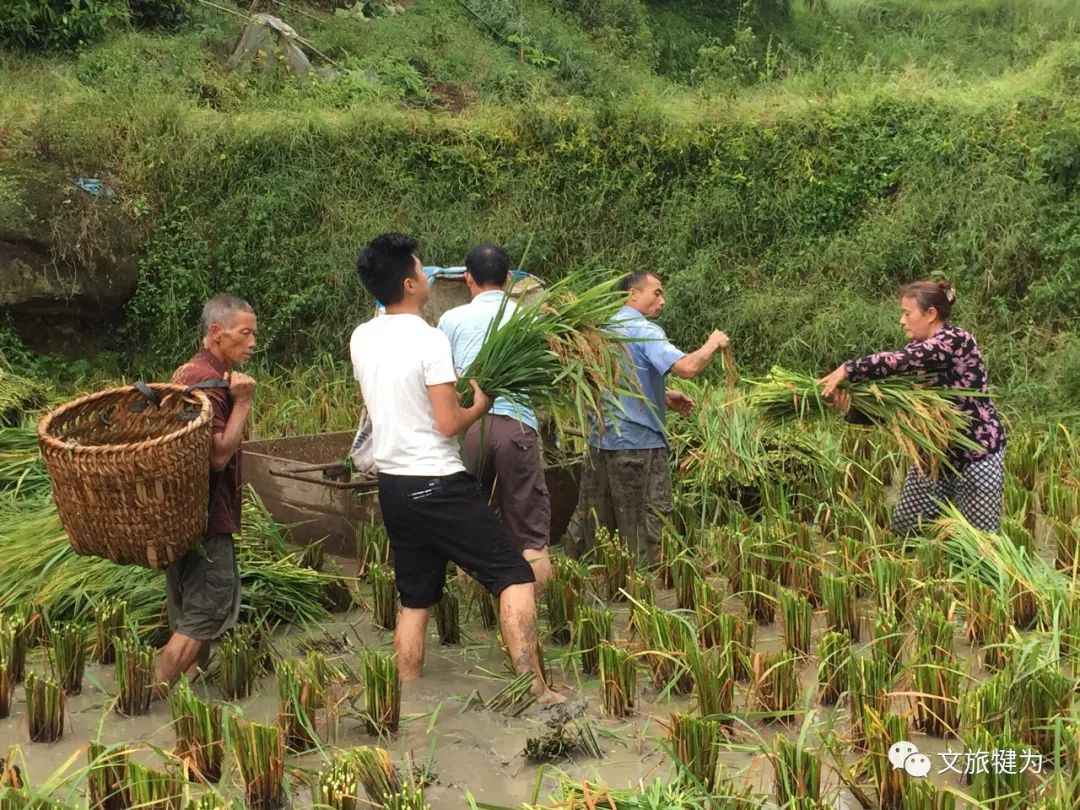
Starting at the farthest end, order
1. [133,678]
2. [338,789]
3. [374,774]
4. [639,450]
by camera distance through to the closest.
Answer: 1. [639,450]
2. [133,678]
3. [374,774]
4. [338,789]

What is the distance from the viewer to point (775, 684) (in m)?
4.08

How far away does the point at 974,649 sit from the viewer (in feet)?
15.1

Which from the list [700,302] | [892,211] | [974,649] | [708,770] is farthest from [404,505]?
[892,211]

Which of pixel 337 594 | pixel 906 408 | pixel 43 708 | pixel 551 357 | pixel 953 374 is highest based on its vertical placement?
pixel 551 357

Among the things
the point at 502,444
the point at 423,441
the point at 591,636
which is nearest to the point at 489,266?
the point at 502,444

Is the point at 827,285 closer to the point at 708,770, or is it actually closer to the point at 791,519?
the point at 791,519

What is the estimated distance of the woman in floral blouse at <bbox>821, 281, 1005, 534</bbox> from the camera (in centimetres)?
520

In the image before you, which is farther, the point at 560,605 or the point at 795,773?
the point at 560,605

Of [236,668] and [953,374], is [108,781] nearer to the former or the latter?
[236,668]

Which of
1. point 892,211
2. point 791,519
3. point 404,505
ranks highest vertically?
point 892,211

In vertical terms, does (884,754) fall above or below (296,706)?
above

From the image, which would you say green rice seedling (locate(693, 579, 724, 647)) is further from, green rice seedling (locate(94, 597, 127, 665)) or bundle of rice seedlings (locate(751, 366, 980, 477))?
green rice seedling (locate(94, 597, 127, 665))

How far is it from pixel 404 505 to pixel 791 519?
267 centimetres

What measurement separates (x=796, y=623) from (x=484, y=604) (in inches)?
54.7
